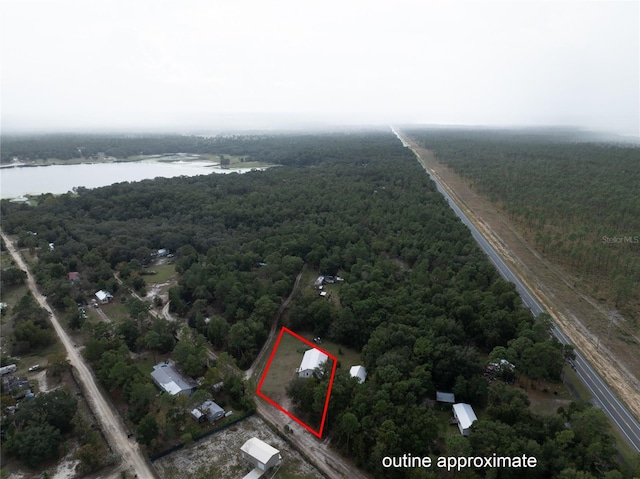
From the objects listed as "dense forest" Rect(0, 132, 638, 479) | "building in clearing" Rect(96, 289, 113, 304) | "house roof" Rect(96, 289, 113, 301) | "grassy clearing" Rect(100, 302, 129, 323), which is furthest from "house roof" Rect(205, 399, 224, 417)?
"house roof" Rect(96, 289, 113, 301)

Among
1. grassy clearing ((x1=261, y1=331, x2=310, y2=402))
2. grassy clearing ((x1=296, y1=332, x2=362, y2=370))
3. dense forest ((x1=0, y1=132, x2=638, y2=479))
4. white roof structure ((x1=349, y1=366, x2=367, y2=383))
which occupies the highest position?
dense forest ((x1=0, y1=132, x2=638, y2=479))

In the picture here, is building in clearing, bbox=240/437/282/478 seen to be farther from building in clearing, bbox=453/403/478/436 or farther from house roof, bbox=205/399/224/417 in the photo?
building in clearing, bbox=453/403/478/436

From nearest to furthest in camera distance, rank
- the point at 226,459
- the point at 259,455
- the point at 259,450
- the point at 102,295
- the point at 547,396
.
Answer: the point at 259,455 < the point at 259,450 < the point at 226,459 < the point at 547,396 < the point at 102,295

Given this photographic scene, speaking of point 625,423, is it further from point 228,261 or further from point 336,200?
point 336,200

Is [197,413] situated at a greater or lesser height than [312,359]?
lesser

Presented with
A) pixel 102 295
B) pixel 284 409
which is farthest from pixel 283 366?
pixel 102 295

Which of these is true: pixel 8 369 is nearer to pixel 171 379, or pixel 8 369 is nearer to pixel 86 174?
pixel 171 379
